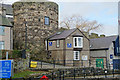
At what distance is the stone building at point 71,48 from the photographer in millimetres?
32031

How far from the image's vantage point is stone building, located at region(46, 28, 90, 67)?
32031 millimetres

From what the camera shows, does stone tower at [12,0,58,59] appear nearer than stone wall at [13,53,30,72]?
No

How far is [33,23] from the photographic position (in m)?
36.3

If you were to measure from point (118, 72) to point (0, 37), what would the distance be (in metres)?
17.1

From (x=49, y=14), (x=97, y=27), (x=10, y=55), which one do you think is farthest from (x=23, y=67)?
(x=97, y=27)

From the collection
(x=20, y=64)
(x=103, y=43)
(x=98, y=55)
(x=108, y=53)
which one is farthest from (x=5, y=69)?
(x=103, y=43)

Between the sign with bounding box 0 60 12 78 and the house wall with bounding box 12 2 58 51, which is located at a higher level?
the house wall with bounding box 12 2 58 51

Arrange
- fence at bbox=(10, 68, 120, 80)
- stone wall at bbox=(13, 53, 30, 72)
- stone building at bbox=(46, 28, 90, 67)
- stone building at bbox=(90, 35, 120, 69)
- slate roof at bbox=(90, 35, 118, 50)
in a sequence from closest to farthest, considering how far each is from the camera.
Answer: fence at bbox=(10, 68, 120, 80) < stone wall at bbox=(13, 53, 30, 72) < stone building at bbox=(46, 28, 90, 67) < stone building at bbox=(90, 35, 120, 69) < slate roof at bbox=(90, 35, 118, 50)

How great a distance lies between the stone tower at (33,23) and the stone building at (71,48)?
358cm

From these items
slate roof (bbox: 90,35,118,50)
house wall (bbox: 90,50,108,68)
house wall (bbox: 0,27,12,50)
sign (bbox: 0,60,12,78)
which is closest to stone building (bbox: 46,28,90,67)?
house wall (bbox: 90,50,108,68)

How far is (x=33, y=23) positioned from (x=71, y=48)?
8357 mm

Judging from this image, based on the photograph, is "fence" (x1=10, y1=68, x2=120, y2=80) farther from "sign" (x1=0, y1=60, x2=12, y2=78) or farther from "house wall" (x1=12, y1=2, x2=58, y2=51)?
"house wall" (x1=12, y1=2, x2=58, y2=51)

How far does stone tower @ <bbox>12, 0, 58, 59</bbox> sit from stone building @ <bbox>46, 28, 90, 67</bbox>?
3.58 metres

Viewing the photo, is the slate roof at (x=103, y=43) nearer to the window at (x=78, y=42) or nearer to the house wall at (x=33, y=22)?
the window at (x=78, y=42)
